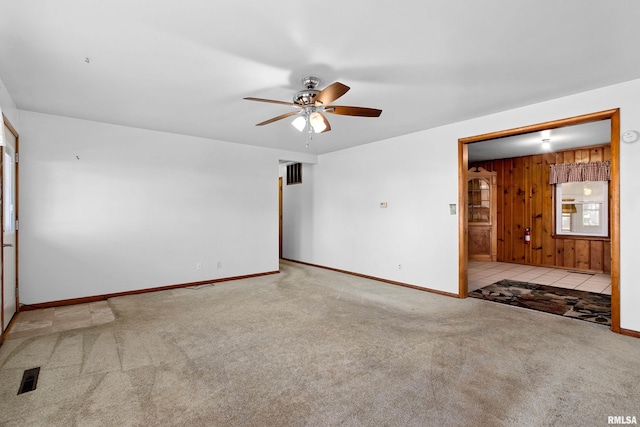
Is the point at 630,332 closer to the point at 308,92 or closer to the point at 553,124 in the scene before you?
the point at 553,124

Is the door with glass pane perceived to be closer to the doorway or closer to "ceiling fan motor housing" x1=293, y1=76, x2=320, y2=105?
"ceiling fan motor housing" x1=293, y1=76, x2=320, y2=105

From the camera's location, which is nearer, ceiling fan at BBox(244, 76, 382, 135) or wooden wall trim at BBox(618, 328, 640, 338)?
ceiling fan at BBox(244, 76, 382, 135)

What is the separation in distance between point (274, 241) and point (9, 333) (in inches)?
150

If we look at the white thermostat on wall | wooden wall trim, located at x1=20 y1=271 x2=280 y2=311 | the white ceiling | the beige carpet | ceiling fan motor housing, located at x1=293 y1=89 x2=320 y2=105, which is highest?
the white ceiling

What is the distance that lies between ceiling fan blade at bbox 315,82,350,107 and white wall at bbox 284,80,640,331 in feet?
8.23

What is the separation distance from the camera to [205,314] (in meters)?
3.73

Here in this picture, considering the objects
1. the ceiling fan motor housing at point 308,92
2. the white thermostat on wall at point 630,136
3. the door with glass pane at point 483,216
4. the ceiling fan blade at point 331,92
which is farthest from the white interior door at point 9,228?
the door with glass pane at point 483,216

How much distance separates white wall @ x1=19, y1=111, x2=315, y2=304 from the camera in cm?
405

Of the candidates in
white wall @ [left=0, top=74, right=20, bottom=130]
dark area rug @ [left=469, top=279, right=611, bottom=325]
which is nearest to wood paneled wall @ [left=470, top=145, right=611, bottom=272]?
dark area rug @ [left=469, top=279, right=611, bottom=325]

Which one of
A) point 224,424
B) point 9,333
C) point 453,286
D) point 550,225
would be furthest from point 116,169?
point 550,225

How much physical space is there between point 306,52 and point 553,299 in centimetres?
451

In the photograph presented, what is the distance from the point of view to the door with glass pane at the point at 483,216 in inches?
307

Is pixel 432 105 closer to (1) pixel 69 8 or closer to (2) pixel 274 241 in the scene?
(1) pixel 69 8

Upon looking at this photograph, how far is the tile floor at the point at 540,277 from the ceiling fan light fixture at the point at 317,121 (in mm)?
3494
